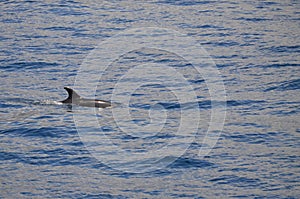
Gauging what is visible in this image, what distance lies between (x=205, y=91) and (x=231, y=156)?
5182 mm

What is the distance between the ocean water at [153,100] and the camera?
16125 millimetres

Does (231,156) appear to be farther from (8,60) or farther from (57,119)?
(8,60)

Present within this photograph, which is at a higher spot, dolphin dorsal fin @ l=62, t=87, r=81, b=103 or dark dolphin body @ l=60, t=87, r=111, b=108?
dolphin dorsal fin @ l=62, t=87, r=81, b=103

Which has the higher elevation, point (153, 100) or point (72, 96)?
point (72, 96)

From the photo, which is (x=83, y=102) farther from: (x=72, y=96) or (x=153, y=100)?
(x=153, y=100)

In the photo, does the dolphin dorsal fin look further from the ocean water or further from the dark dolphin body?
the ocean water

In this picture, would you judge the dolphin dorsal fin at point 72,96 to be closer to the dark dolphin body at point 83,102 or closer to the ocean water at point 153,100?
the dark dolphin body at point 83,102

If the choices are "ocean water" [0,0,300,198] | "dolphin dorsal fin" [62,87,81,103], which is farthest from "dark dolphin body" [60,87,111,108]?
"ocean water" [0,0,300,198]

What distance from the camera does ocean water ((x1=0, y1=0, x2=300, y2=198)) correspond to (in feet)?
52.9

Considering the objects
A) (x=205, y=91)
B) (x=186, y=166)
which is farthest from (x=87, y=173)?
(x=205, y=91)

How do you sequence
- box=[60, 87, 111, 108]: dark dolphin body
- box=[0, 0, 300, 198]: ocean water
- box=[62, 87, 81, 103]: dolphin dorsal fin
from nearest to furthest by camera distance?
box=[0, 0, 300, 198]: ocean water
box=[62, 87, 81, 103]: dolphin dorsal fin
box=[60, 87, 111, 108]: dark dolphin body

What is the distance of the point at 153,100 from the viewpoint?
2120 centimetres

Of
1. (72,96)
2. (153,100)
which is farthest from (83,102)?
(153,100)

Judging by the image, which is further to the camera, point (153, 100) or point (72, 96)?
point (153, 100)
